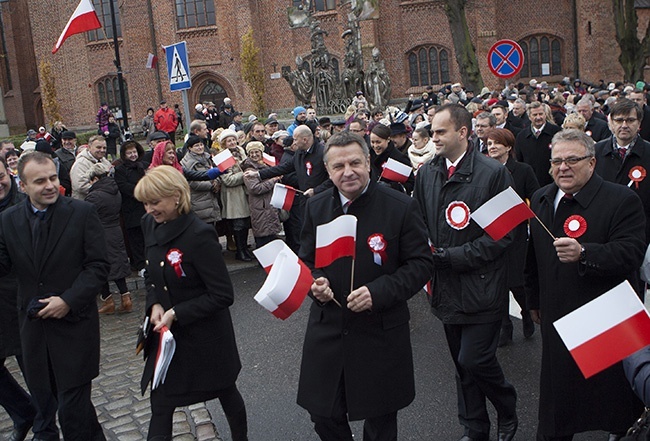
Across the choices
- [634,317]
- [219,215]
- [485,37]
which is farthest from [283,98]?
[634,317]

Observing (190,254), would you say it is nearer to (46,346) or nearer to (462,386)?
(46,346)

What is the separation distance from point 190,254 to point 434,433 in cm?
233

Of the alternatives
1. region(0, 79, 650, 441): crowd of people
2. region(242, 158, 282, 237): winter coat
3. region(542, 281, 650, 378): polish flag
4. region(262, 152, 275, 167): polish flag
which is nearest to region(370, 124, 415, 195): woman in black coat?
region(242, 158, 282, 237): winter coat

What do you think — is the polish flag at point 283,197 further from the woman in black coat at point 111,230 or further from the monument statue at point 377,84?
the monument statue at point 377,84

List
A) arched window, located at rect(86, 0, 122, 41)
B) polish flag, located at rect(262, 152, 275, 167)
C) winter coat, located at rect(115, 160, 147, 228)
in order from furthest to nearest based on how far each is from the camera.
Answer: arched window, located at rect(86, 0, 122, 41) < polish flag, located at rect(262, 152, 275, 167) < winter coat, located at rect(115, 160, 147, 228)

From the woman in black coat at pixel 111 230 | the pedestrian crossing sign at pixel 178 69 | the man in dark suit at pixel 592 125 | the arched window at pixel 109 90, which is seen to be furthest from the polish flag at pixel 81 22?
the arched window at pixel 109 90

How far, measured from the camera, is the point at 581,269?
4.18m

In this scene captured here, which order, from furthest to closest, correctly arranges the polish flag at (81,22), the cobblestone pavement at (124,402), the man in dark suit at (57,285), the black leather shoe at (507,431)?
1. the polish flag at (81,22)
2. the cobblestone pavement at (124,402)
3. the black leather shoe at (507,431)
4. the man in dark suit at (57,285)

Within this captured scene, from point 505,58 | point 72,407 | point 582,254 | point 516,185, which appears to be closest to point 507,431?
point 582,254

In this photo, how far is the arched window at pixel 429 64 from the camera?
40219 millimetres

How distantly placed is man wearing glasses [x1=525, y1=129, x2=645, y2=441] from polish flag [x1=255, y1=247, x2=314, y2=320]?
4.98 ft

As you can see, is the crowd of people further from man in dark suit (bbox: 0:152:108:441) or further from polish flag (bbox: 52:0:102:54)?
polish flag (bbox: 52:0:102:54)

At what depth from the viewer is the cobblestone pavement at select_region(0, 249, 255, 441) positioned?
5.75m

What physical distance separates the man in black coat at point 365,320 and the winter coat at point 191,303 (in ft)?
2.26
